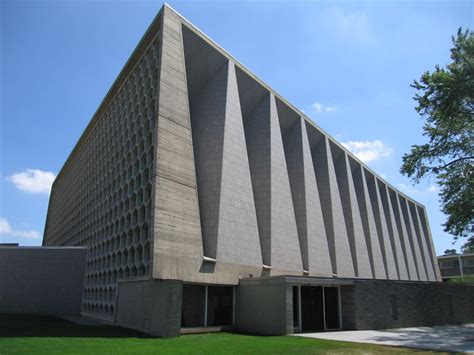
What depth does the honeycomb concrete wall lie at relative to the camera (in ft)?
68.2

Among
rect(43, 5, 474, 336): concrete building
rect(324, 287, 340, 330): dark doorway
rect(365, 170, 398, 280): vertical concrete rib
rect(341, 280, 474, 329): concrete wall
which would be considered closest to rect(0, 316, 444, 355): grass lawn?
rect(43, 5, 474, 336): concrete building

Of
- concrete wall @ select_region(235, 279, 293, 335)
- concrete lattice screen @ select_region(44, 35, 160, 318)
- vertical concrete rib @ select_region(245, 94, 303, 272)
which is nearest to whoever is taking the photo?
concrete wall @ select_region(235, 279, 293, 335)

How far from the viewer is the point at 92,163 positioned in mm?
36500

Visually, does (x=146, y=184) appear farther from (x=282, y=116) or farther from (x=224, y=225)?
(x=282, y=116)

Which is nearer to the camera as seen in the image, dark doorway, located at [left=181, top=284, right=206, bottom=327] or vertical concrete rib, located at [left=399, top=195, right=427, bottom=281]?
dark doorway, located at [left=181, top=284, right=206, bottom=327]

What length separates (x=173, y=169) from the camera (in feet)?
68.6

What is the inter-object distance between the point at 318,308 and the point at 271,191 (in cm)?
837

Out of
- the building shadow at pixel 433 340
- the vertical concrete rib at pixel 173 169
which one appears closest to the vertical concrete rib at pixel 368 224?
the building shadow at pixel 433 340

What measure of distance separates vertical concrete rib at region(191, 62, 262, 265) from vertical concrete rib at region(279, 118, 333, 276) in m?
6.70

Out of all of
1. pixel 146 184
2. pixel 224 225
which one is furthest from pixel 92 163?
pixel 224 225

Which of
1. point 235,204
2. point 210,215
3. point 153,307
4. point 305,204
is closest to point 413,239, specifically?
point 305,204

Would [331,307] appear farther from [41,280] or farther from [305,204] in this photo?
[41,280]

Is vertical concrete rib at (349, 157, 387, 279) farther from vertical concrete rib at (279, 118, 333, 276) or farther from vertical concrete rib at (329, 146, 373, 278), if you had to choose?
vertical concrete rib at (279, 118, 333, 276)

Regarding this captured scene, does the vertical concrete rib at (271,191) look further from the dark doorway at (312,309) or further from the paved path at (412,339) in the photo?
the paved path at (412,339)
